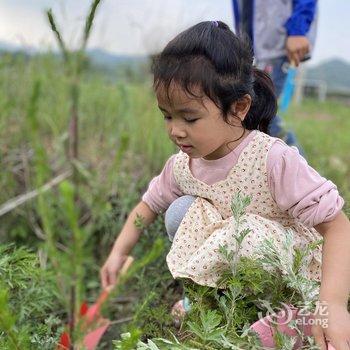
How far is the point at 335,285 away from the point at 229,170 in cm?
44

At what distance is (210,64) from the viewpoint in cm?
148

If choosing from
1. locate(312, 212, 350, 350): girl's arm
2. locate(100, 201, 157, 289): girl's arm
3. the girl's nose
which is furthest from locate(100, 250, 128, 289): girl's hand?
locate(312, 212, 350, 350): girl's arm

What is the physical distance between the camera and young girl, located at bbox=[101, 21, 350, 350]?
140cm

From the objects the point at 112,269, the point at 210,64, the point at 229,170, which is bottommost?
the point at 112,269

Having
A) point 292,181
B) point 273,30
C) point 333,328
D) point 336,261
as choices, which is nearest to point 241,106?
point 292,181

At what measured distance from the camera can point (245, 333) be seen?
119 cm

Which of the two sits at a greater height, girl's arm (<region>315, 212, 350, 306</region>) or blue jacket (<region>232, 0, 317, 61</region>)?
blue jacket (<region>232, 0, 317, 61</region>)

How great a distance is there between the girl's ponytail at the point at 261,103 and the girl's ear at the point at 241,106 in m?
0.07

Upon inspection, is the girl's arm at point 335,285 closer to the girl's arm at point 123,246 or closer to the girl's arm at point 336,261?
the girl's arm at point 336,261

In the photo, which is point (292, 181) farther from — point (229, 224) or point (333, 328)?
point (333, 328)

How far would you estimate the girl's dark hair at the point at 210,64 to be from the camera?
1469mm

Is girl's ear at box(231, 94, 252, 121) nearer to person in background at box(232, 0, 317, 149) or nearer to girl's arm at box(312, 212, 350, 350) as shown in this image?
girl's arm at box(312, 212, 350, 350)

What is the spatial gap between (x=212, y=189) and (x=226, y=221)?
13 centimetres

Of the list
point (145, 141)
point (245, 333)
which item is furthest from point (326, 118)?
point (245, 333)
